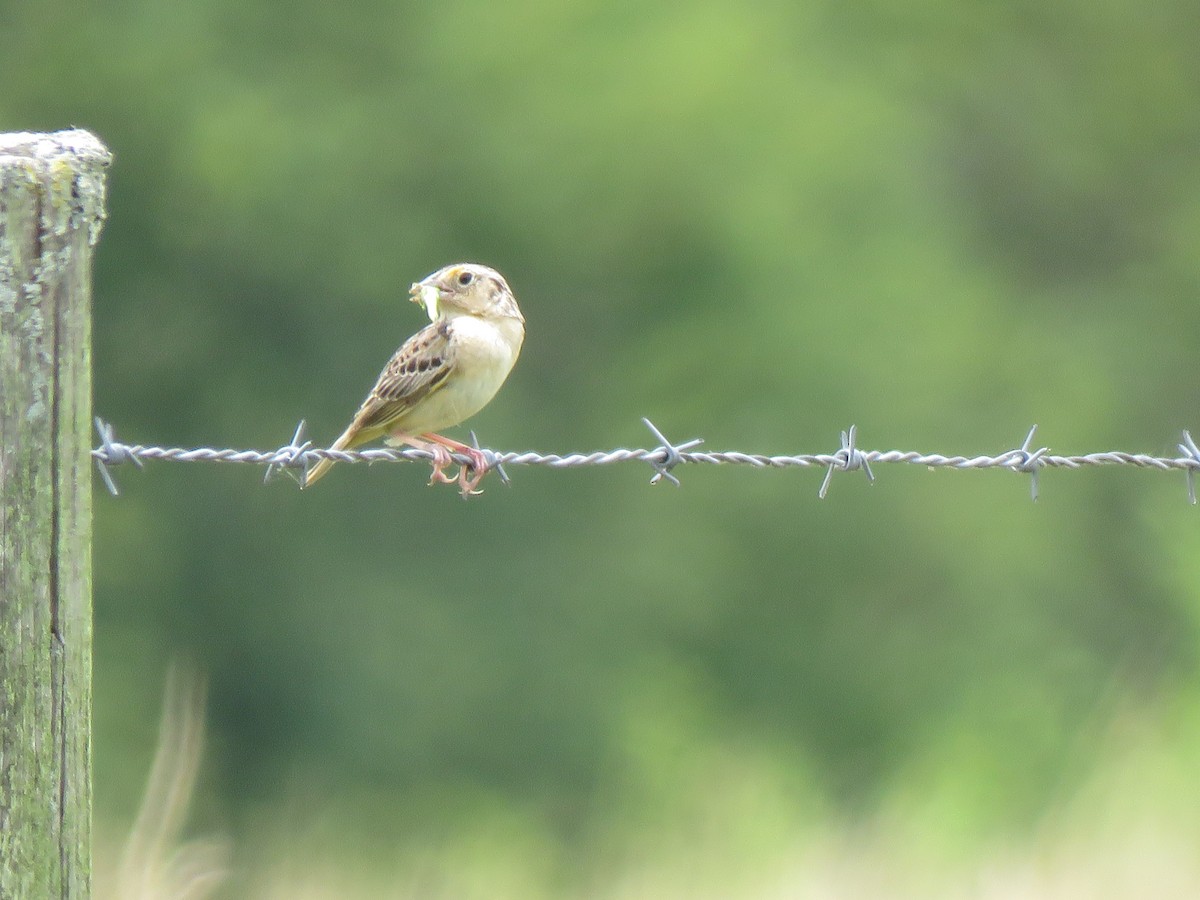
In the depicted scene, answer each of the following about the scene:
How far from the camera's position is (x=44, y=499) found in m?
2.60

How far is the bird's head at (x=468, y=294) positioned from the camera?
5.93m

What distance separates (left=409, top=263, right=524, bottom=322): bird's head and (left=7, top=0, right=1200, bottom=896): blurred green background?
9.91 metres

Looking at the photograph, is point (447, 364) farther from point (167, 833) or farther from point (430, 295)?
point (167, 833)

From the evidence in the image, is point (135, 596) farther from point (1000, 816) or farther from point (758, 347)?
point (1000, 816)

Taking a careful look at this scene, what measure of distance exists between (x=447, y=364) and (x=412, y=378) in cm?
12

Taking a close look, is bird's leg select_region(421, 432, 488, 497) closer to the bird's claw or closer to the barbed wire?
the bird's claw

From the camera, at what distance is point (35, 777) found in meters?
2.62

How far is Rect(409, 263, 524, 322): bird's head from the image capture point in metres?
5.93

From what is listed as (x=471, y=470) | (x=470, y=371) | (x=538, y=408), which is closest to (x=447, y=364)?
(x=470, y=371)

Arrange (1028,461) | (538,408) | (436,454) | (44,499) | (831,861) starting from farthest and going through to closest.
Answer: (538,408)
(831,861)
(436,454)
(1028,461)
(44,499)

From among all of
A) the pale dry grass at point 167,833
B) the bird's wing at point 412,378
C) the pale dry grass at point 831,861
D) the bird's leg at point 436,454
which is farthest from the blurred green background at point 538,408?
the pale dry grass at point 167,833

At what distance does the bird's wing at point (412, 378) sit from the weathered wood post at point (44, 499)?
3046 mm

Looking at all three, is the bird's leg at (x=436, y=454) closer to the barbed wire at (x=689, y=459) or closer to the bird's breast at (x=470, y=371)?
the bird's breast at (x=470, y=371)

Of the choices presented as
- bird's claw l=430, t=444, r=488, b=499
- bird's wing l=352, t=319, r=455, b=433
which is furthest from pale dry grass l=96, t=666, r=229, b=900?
bird's wing l=352, t=319, r=455, b=433
